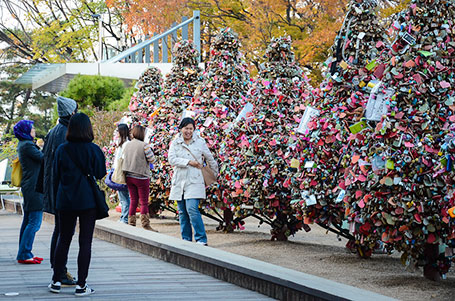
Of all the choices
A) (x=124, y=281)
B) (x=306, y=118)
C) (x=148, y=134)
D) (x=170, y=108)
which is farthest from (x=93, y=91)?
(x=124, y=281)

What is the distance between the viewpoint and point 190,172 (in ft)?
33.5

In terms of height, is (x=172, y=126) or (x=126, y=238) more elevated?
(x=172, y=126)

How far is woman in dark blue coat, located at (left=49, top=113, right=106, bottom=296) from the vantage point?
669 cm

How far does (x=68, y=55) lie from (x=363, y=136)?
38059 millimetres

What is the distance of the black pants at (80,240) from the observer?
6.76m

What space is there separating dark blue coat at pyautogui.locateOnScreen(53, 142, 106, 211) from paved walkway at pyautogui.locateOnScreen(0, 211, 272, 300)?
842 mm

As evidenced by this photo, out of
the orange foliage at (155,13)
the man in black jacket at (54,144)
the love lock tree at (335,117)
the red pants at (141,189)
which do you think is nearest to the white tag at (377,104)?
the love lock tree at (335,117)

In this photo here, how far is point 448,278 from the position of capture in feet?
25.6

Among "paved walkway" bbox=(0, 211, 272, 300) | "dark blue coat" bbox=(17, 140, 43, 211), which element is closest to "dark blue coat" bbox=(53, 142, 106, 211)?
"paved walkway" bbox=(0, 211, 272, 300)

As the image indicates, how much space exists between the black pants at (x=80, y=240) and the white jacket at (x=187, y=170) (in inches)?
133

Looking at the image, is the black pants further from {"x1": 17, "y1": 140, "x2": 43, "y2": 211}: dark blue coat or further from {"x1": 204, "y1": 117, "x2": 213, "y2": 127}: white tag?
{"x1": 204, "y1": 117, "x2": 213, "y2": 127}: white tag

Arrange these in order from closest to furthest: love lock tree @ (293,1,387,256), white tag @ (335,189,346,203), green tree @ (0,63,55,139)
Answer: white tag @ (335,189,346,203) < love lock tree @ (293,1,387,256) < green tree @ (0,63,55,139)

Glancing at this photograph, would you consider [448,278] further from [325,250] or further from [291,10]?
[291,10]

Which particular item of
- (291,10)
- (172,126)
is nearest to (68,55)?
(291,10)
